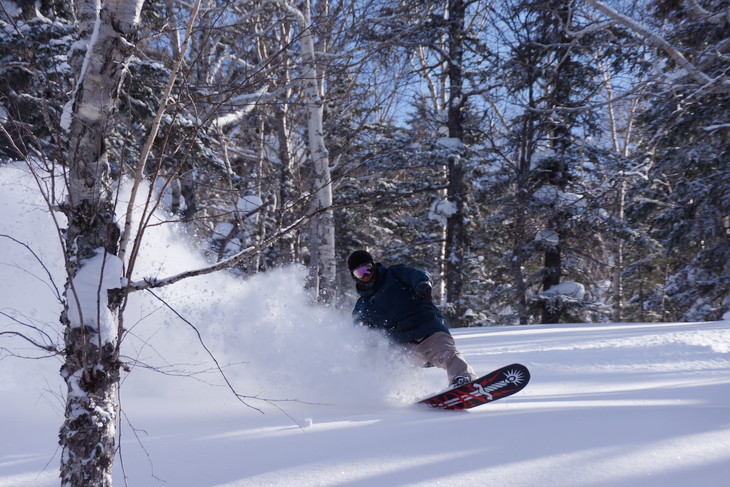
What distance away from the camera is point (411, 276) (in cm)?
473

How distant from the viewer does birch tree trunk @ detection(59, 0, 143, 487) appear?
1831 millimetres

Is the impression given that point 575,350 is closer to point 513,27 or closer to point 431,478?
point 431,478

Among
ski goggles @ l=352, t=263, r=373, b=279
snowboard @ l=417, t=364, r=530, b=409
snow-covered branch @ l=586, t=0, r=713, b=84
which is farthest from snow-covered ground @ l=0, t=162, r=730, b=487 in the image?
snow-covered branch @ l=586, t=0, r=713, b=84

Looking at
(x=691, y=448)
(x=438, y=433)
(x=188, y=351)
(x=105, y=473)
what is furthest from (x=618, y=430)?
(x=188, y=351)

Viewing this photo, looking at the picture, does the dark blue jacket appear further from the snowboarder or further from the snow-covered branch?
the snow-covered branch

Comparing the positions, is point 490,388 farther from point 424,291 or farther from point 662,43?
point 662,43

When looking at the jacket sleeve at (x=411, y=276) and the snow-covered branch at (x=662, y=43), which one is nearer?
the jacket sleeve at (x=411, y=276)

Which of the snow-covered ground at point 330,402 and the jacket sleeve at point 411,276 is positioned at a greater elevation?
the jacket sleeve at point 411,276

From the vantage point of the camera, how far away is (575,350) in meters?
5.61

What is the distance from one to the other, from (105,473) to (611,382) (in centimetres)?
399

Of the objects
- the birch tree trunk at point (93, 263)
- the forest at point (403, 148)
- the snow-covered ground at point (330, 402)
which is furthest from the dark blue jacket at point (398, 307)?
the birch tree trunk at point (93, 263)

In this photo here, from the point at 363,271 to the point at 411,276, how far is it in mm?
531

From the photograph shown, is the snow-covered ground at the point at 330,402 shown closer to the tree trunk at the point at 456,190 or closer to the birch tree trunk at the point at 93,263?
the birch tree trunk at the point at 93,263

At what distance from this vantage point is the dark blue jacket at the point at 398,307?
462 cm
